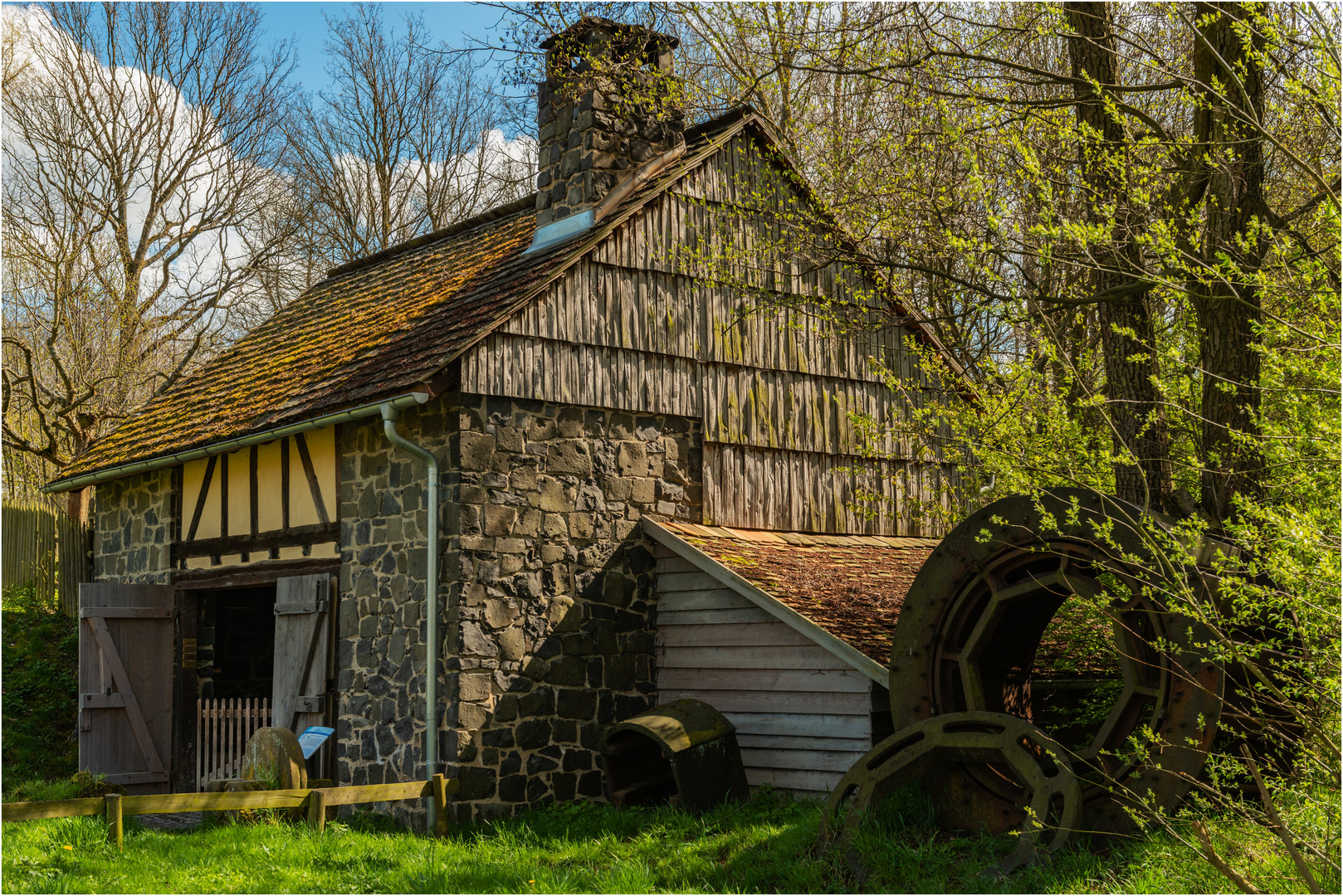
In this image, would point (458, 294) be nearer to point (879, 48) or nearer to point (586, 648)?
point (586, 648)

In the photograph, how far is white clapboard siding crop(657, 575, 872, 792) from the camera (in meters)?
8.98

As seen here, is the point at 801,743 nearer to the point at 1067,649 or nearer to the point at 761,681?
the point at 761,681

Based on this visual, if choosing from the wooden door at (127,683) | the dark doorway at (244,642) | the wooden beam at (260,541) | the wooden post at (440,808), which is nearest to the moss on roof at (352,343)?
the wooden beam at (260,541)

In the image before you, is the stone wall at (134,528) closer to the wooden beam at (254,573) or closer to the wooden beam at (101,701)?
the wooden beam at (254,573)

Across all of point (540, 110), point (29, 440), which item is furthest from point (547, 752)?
point (29, 440)

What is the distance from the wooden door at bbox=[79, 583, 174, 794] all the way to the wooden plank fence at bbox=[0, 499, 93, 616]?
5.84 metres

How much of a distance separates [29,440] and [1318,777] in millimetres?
22785

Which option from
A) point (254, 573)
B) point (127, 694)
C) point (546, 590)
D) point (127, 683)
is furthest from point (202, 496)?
point (546, 590)

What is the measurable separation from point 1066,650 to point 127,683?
9278 millimetres

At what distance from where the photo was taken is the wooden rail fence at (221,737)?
11.4m

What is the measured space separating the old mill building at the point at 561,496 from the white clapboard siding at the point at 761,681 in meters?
0.03

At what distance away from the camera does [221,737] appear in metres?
12.5

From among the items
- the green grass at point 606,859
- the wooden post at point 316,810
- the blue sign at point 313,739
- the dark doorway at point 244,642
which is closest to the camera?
the green grass at point 606,859

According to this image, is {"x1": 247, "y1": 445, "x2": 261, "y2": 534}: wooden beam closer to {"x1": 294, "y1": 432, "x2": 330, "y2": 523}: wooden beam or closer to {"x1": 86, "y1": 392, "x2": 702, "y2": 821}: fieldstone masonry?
{"x1": 294, "y1": 432, "x2": 330, "y2": 523}: wooden beam
